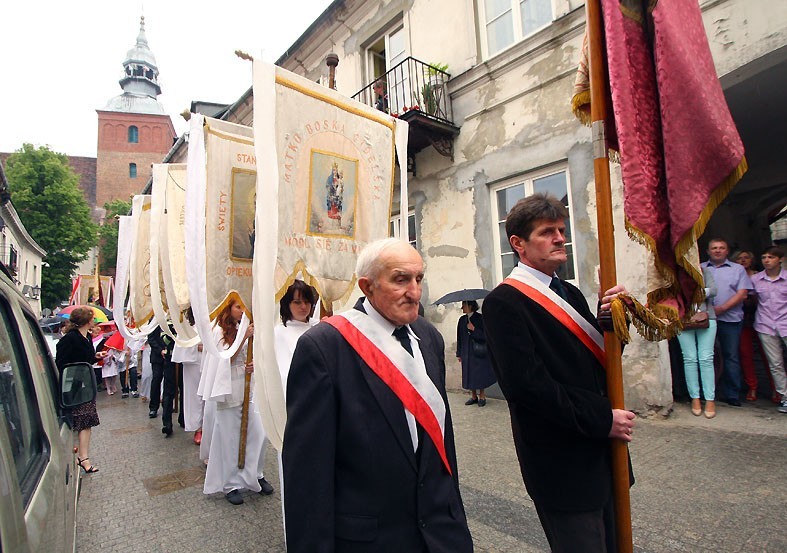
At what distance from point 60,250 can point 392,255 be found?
1674 inches

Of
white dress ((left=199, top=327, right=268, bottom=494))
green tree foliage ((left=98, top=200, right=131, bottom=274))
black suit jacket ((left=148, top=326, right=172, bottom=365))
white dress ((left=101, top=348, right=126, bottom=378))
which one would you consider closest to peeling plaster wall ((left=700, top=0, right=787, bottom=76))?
white dress ((left=199, top=327, right=268, bottom=494))

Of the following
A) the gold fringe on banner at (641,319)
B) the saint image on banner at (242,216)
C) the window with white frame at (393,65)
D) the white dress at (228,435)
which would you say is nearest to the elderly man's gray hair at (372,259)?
the gold fringe on banner at (641,319)

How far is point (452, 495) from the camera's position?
1.66 metres

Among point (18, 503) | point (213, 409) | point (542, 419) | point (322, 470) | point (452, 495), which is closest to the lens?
point (18, 503)

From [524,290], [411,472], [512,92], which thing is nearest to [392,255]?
[524,290]

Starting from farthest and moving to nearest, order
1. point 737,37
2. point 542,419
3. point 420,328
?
point 737,37 → point 420,328 → point 542,419

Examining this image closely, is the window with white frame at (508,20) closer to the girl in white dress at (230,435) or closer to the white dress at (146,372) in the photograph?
the girl in white dress at (230,435)

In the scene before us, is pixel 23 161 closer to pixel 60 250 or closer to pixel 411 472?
pixel 60 250

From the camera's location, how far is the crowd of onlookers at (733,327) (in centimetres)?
554

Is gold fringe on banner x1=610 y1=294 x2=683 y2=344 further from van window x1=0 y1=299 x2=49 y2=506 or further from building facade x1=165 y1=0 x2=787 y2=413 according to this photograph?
building facade x1=165 y1=0 x2=787 y2=413

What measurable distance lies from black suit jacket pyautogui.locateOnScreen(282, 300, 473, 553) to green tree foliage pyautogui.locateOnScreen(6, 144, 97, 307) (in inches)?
1649

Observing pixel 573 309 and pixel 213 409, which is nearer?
pixel 573 309

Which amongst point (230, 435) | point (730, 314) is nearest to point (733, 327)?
point (730, 314)

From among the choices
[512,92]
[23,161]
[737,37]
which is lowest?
[737,37]
